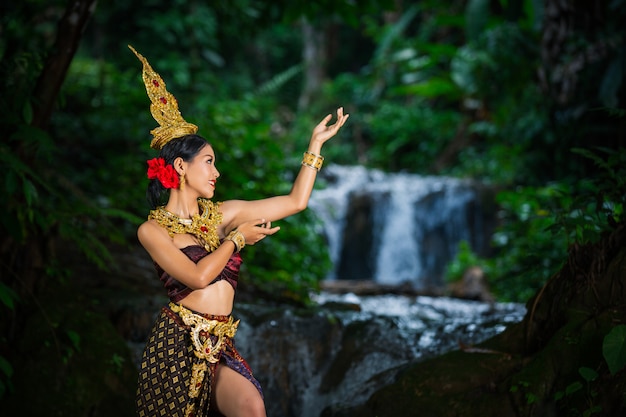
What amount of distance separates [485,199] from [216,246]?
981cm

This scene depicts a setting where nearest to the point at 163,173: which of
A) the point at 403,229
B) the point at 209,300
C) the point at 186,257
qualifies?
the point at 186,257

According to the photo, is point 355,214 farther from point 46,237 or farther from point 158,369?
point 158,369

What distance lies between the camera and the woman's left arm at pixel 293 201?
262 cm

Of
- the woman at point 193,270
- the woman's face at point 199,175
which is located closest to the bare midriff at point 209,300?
the woman at point 193,270

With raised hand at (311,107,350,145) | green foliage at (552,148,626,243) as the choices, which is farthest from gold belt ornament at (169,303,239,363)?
green foliage at (552,148,626,243)

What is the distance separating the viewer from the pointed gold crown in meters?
2.64

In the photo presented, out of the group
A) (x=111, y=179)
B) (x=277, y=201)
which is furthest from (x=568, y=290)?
(x=111, y=179)

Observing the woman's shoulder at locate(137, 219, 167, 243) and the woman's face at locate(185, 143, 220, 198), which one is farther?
the woman's face at locate(185, 143, 220, 198)

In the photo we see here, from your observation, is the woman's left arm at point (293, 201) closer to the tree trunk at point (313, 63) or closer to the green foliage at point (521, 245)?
the green foliage at point (521, 245)

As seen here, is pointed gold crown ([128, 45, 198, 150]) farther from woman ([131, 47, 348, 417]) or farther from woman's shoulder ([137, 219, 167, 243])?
woman's shoulder ([137, 219, 167, 243])

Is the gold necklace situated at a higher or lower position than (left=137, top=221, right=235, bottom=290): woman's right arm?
higher

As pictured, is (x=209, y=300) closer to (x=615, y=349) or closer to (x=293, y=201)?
(x=293, y=201)

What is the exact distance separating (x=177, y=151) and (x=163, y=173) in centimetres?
11

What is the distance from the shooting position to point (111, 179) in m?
7.39
